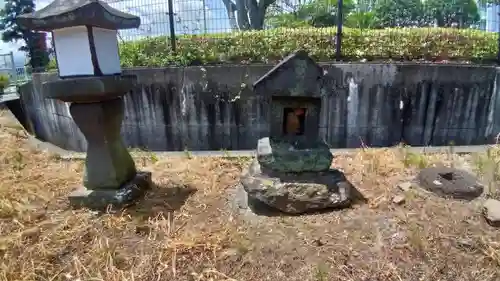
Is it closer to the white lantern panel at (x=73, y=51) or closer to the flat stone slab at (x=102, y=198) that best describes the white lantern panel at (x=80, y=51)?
the white lantern panel at (x=73, y=51)

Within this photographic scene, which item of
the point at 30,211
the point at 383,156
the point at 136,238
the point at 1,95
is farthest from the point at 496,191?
the point at 1,95

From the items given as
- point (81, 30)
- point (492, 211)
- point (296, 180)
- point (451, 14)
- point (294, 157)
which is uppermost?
point (451, 14)

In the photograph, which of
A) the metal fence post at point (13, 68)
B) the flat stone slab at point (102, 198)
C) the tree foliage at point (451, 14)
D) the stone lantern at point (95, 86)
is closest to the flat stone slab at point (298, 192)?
the flat stone slab at point (102, 198)

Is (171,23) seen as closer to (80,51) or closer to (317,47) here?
(317,47)

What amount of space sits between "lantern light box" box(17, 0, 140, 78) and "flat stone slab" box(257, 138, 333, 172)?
174cm

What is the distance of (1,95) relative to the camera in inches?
407

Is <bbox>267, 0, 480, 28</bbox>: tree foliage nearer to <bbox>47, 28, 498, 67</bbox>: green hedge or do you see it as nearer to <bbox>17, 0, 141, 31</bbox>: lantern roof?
<bbox>47, 28, 498, 67</bbox>: green hedge

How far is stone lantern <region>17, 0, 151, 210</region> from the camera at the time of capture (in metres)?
2.63

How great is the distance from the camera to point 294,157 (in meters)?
2.87

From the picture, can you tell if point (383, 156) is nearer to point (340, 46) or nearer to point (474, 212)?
point (474, 212)

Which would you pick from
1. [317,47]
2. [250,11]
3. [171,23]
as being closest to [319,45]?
[317,47]

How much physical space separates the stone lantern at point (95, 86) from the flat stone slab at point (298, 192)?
1376 millimetres

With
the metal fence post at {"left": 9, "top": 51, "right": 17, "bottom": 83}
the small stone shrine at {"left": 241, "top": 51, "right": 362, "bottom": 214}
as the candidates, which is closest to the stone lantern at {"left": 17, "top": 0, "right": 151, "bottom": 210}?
the small stone shrine at {"left": 241, "top": 51, "right": 362, "bottom": 214}

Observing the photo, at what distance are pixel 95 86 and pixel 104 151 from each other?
0.71m
